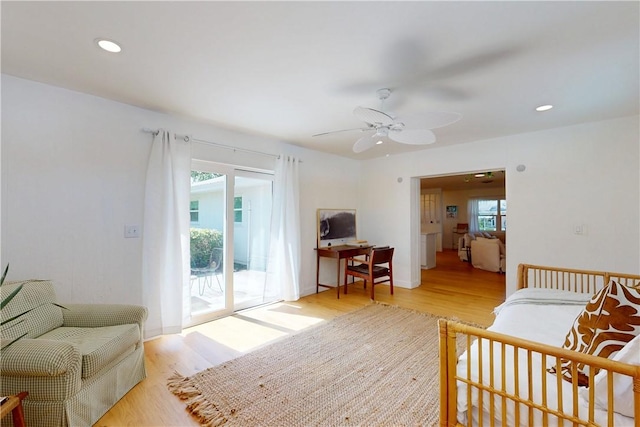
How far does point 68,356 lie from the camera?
5.05 feet

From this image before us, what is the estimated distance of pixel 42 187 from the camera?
2307 mm

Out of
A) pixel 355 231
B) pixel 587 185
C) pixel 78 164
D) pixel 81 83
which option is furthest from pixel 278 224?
pixel 587 185

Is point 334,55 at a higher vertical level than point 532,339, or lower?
higher

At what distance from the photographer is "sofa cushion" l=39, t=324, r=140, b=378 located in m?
1.67

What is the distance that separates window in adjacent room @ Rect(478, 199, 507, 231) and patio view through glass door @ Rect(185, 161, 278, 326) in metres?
8.32

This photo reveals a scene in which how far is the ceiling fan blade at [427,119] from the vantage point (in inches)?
77.4

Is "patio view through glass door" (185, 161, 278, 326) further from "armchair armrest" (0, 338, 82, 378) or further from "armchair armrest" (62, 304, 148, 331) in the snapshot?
"armchair armrest" (0, 338, 82, 378)

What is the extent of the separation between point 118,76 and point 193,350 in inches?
92.8

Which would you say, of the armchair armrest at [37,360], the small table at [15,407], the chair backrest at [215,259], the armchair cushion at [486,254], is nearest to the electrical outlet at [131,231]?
the chair backrest at [215,259]

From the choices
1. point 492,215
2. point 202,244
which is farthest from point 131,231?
point 492,215

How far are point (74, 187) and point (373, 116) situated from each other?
8.45 feet

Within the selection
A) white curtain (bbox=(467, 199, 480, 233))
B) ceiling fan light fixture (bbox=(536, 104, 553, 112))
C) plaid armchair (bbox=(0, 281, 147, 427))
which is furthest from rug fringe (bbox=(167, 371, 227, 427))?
white curtain (bbox=(467, 199, 480, 233))

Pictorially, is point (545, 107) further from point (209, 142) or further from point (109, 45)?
point (109, 45)

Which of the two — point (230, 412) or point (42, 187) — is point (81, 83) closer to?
point (42, 187)
